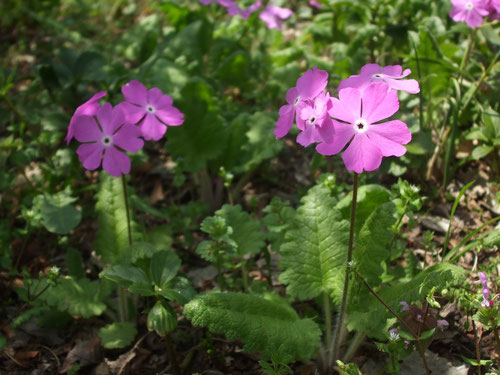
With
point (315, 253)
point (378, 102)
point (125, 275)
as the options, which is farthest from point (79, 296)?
point (378, 102)

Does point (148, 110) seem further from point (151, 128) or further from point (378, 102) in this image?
point (378, 102)

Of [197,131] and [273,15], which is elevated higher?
[273,15]

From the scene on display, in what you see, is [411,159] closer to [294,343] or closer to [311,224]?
[311,224]

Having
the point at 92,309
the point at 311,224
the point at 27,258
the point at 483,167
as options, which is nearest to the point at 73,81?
the point at 27,258

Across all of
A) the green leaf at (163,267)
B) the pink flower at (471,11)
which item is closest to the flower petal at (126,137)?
the green leaf at (163,267)

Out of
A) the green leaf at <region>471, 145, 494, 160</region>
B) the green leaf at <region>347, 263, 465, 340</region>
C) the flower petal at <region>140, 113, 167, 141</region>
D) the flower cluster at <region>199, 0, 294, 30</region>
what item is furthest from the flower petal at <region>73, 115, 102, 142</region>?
the flower cluster at <region>199, 0, 294, 30</region>

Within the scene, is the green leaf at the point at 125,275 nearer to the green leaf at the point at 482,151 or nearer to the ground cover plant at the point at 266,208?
the ground cover plant at the point at 266,208
